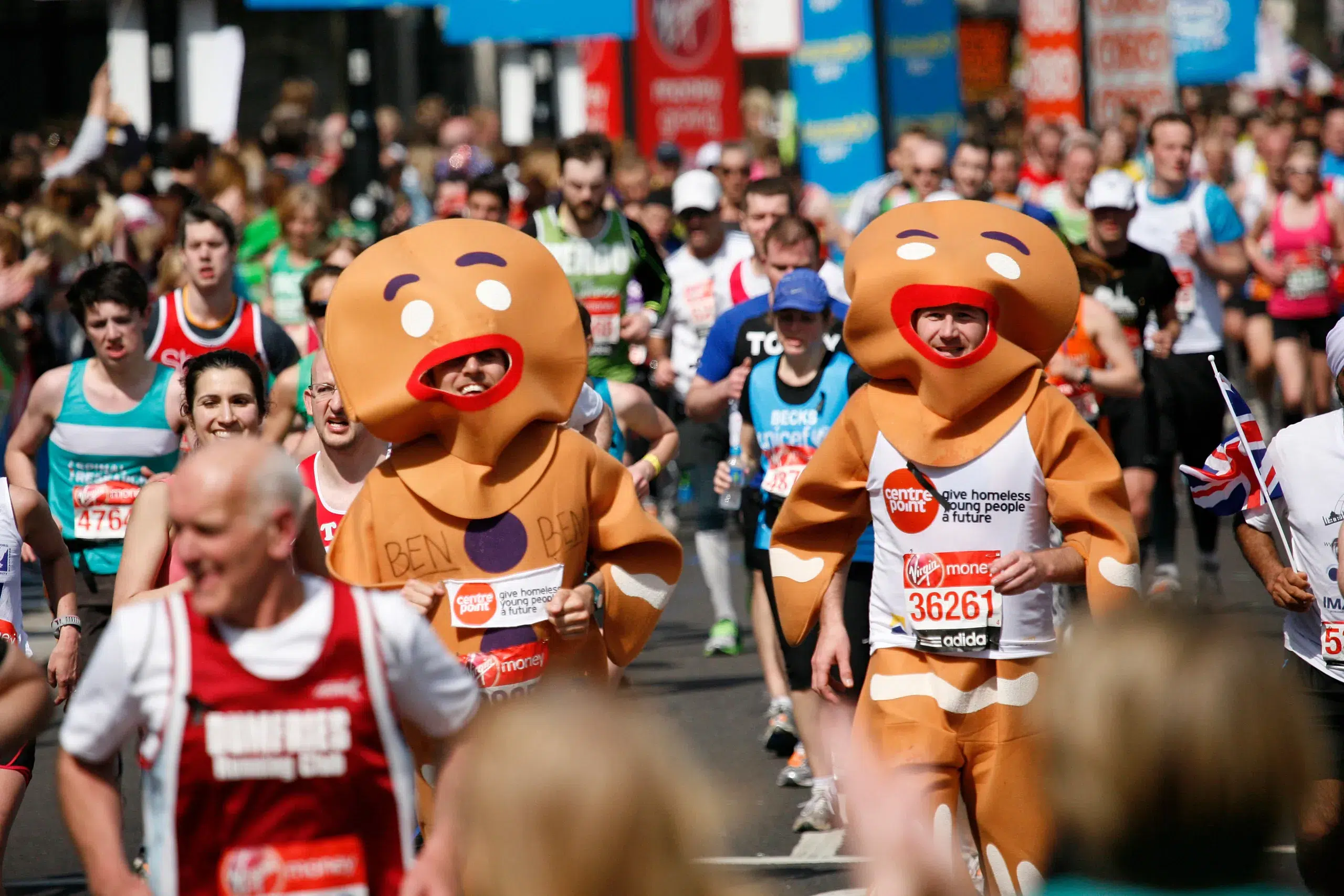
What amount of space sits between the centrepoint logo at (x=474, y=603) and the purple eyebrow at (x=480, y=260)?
78cm

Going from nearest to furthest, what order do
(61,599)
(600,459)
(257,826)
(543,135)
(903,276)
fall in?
(257,826)
(600,459)
(903,276)
(61,599)
(543,135)

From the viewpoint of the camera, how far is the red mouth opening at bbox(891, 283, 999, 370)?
5246mm

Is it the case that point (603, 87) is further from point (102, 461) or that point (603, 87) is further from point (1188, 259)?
point (102, 461)

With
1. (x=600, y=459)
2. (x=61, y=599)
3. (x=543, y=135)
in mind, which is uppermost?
(x=543, y=135)

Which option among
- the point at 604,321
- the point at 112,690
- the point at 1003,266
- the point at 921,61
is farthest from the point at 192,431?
the point at 921,61

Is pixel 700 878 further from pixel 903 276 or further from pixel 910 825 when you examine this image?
pixel 903 276

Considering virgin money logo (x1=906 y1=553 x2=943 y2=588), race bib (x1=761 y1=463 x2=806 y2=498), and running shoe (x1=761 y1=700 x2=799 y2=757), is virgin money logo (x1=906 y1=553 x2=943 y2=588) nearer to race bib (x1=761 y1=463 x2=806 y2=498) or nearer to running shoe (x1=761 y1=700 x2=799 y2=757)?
race bib (x1=761 y1=463 x2=806 y2=498)

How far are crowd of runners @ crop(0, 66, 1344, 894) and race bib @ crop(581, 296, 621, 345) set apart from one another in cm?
1

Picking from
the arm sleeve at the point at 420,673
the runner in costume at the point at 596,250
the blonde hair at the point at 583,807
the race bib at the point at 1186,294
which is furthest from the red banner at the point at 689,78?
the blonde hair at the point at 583,807

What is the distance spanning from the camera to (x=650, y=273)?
980cm

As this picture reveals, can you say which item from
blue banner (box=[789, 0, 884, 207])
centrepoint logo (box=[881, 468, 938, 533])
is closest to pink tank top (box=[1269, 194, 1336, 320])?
blue banner (box=[789, 0, 884, 207])

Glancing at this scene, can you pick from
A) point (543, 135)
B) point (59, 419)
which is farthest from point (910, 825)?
point (543, 135)

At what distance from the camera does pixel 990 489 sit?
5203 millimetres

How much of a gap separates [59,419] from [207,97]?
56.1ft
